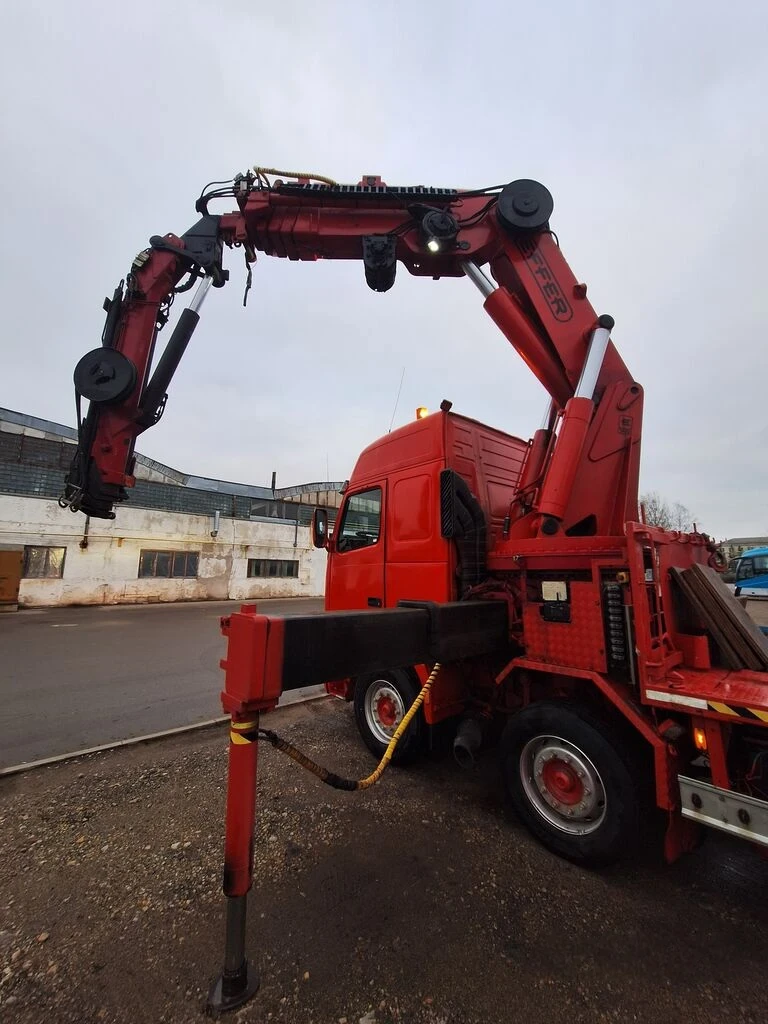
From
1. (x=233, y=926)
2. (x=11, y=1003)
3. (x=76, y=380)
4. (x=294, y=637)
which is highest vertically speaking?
(x=76, y=380)

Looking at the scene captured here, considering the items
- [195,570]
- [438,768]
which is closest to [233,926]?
[438,768]

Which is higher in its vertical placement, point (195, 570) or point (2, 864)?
point (195, 570)

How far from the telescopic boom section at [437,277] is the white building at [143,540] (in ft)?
52.0

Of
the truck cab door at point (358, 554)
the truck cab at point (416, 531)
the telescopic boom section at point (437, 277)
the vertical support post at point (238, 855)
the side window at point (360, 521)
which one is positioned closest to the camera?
the vertical support post at point (238, 855)

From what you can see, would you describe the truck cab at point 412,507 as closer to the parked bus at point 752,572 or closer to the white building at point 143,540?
the white building at point 143,540

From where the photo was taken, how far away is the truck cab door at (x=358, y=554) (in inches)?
167

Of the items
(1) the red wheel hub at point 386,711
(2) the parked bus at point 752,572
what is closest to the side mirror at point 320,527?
(1) the red wheel hub at point 386,711

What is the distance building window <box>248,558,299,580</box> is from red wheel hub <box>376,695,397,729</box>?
19310mm

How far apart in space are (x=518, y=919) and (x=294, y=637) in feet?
6.40

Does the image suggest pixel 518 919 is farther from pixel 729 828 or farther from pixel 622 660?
pixel 622 660

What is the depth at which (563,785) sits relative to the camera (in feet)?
9.00

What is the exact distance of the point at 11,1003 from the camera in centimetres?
177

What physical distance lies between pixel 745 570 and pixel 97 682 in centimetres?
2349

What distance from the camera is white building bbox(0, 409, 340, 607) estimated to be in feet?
54.4
